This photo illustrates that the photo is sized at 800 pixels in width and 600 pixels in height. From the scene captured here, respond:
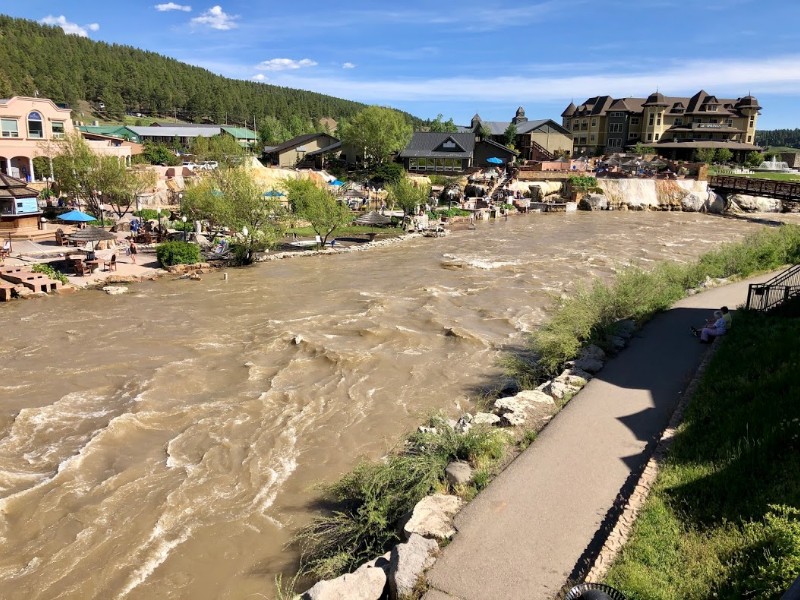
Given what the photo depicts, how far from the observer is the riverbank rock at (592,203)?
63156 mm

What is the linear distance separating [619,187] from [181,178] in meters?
45.3

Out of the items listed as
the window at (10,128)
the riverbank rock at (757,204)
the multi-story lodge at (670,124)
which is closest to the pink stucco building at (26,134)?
the window at (10,128)

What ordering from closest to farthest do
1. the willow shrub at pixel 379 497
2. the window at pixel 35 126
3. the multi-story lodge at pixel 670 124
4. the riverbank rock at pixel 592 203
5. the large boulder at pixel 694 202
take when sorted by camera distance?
1. the willow shrub at pixel 379 497
2. the window at pixel 35 126
3. the riverbank rock at pixel 592 203
4. the large boulder at pixel 694 202
5. the multi-story lodge at pixel 670 124

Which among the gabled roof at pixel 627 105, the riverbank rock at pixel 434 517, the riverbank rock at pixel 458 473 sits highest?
the gabled roof at pixel 627 105

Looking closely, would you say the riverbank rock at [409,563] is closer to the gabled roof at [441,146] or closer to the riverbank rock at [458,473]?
the riverbank rock at [458,473]

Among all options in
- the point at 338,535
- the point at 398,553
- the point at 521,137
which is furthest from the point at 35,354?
the point at 521,137

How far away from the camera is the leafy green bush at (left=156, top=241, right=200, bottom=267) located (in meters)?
28.1

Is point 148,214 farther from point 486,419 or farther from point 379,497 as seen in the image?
point 379,497

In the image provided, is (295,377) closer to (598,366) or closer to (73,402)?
(73,402)

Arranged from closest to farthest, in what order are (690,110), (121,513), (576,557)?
1. (576,557)
2. (121,513)
3. (690,110)

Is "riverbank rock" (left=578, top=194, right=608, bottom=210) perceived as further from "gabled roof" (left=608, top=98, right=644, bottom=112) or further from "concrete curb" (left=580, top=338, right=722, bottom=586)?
"concrete curb" (left=580, top=338, right=722, bottom=586)

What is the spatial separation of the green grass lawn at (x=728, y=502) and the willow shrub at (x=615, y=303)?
153 inches

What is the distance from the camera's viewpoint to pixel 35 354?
17359 mm

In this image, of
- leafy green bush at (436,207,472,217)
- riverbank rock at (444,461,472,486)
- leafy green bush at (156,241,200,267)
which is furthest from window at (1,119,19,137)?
riverbank rock at (444,461,472,486)
